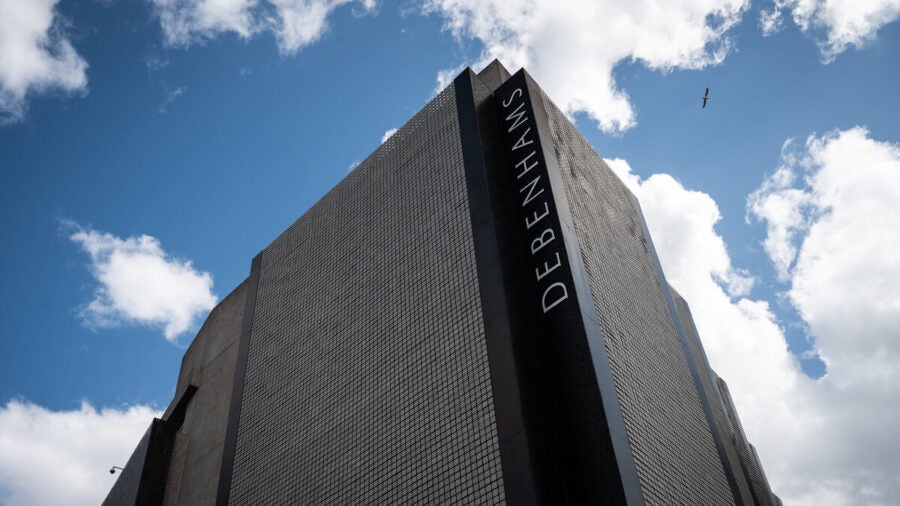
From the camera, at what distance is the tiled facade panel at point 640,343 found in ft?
38.0

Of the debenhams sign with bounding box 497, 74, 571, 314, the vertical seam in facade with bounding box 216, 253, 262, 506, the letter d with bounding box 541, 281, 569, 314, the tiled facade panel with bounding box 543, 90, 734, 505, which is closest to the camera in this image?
the tiled facade panel with bounding box 543, 90, 734, 505

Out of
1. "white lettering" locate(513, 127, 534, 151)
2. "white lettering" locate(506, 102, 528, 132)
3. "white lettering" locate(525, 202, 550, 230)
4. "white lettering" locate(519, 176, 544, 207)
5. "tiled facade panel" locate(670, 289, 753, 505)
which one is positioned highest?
"white lettering" locate(506, 102, 528, 132)

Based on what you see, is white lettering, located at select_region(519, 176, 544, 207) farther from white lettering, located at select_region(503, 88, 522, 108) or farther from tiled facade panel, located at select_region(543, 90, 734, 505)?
white lettering, located at select_region(503, 88, 522, 108)

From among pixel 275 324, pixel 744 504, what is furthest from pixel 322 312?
pixel 744 504

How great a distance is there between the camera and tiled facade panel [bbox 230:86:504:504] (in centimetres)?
1133

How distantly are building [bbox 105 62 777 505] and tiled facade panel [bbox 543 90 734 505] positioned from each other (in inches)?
2.7

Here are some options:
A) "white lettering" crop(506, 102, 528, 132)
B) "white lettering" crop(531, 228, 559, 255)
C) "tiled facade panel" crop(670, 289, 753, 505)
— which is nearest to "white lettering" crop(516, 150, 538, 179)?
"white lettering" crop(506, 102, 528, 132)

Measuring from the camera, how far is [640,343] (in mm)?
13852

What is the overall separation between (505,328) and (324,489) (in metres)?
4.98

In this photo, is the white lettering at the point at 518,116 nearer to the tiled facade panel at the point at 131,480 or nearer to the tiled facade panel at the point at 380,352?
the tiled facade panel at the point at 380,352

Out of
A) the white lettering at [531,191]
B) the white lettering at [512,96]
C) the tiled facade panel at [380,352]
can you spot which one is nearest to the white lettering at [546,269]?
the tiled facade panel at [380,352]

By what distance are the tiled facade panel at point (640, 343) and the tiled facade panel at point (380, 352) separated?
8.27 feet

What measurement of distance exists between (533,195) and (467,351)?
375cm

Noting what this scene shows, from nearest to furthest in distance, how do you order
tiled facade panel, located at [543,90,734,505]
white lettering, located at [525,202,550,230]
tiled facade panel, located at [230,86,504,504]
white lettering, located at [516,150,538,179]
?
tiled facade panel, located at [230,86,504,504], tiled facade panel, located at [543,90,734,505], white lettering, located at [525,202,550,230], white lettering, located at [516,150,538,179]
